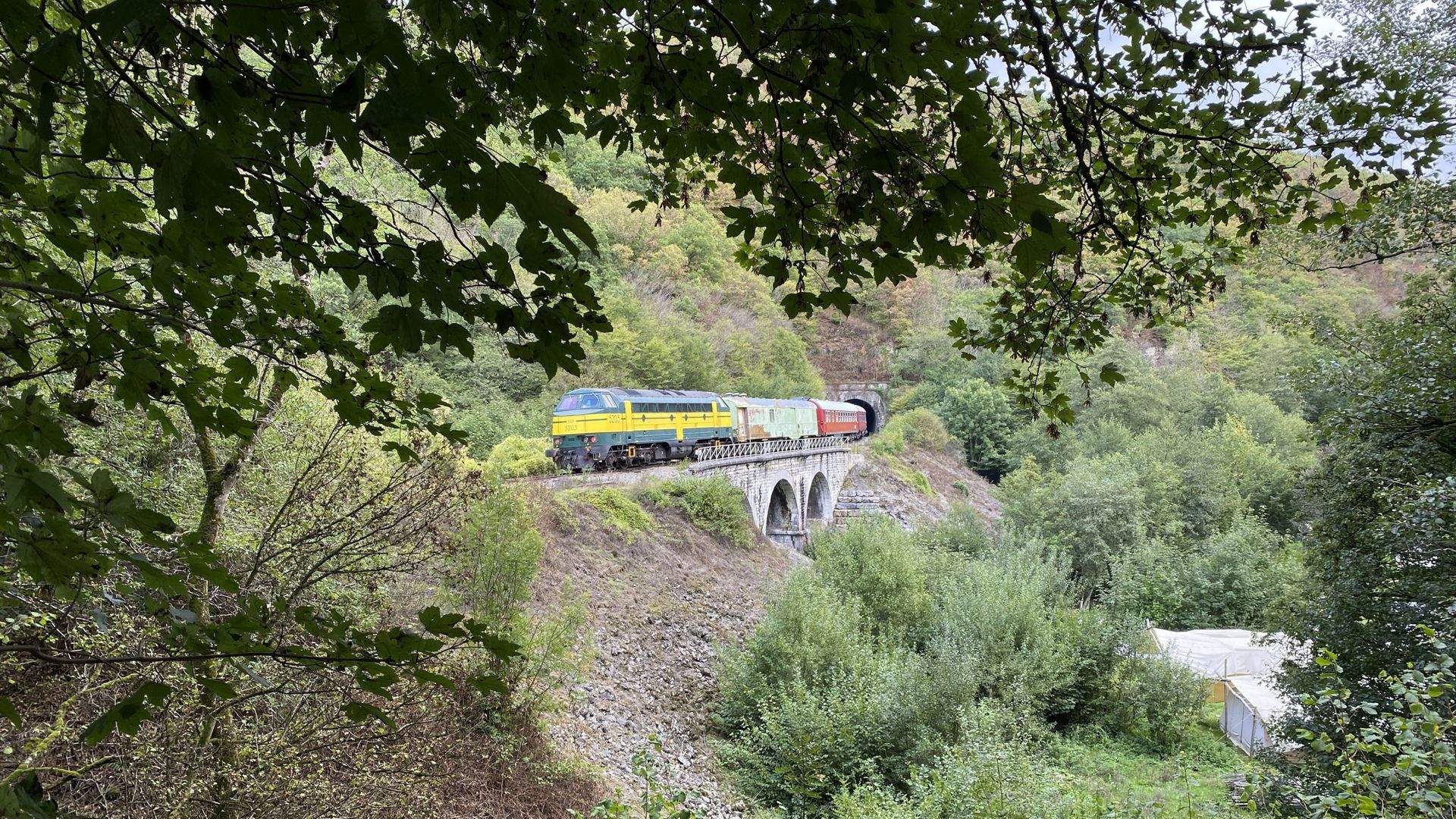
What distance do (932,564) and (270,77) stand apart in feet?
53.1

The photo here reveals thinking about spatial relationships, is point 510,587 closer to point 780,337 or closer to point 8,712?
point 8,712

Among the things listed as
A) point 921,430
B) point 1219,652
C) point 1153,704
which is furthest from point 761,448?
point 921,430

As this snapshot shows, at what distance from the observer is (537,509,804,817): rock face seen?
28.9 ft

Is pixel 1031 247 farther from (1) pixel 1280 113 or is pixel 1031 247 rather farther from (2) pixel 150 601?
(1) pixel 1280 113

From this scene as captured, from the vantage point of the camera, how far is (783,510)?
27562 millimetres

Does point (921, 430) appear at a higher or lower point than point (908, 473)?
higher

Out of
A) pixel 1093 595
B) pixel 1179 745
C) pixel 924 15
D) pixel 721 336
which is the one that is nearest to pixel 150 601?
pixel 924 15

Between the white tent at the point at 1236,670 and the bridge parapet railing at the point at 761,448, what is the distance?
1169 centimetres

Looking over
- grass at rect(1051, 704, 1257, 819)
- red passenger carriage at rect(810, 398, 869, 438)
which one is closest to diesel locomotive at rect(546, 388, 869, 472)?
red passenger carriage at rect(810, 398, 869, 438)

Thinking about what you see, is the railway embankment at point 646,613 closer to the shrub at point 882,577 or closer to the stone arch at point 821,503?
the shrub at point 882,577

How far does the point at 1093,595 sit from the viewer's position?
22.2 metres

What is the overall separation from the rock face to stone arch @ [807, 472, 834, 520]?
37.8 feet

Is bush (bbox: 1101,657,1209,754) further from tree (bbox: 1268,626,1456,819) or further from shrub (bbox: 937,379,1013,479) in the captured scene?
shrub (bbox: 937,379,1013,479)

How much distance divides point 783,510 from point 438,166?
27.0m
